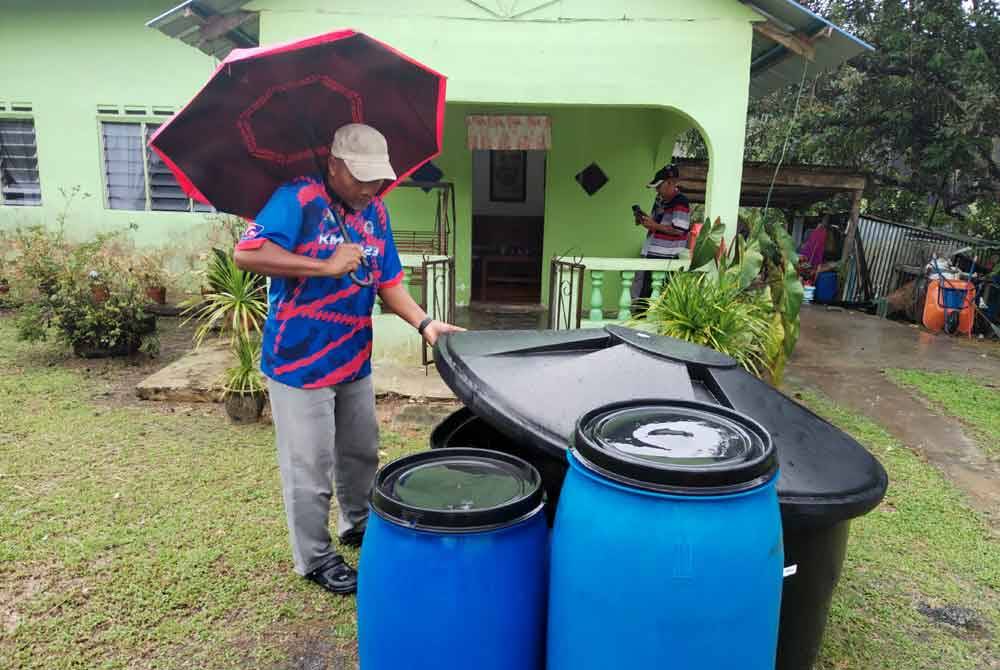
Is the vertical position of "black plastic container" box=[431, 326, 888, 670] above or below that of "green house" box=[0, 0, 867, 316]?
below

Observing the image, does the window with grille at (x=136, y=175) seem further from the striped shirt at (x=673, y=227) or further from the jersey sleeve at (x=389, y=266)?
the jersey sleeve at (x=389, y=266)

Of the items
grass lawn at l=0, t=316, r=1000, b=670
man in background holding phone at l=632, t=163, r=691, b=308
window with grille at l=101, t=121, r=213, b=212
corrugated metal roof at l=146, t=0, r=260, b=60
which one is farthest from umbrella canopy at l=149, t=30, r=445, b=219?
window with grille at l=101, t=121, r=213, b=212

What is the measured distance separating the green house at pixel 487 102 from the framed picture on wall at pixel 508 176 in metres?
0.02

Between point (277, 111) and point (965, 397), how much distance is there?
5.99m

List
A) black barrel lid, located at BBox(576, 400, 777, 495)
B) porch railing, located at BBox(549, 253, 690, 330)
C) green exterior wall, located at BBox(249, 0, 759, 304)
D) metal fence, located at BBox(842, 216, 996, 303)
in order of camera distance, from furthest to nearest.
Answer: metal fence, located at BBox(842, 216, 996, 303) → porch railing, located at BBox(549, 253, 690, 330) → green exterior wall, located at BBox(249, 0, 759, 304) → black barrel lid, located at BBox(576, 400, 777, 495)

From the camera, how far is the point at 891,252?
11.6 m

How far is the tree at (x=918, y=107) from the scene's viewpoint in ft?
32.0

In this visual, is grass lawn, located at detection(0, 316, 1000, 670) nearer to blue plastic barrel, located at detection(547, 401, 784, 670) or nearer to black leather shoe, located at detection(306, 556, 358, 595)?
black leather shoe, located at detection(306, 556, 358, 595)

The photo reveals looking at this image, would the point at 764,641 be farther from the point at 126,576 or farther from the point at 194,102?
the point at 126,576

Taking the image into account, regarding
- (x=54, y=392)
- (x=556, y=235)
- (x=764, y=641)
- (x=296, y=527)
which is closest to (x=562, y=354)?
(x=764, y=641)

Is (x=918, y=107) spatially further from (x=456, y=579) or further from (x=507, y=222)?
(x=456, y=579)

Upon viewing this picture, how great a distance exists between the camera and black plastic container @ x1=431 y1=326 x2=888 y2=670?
1741 mm

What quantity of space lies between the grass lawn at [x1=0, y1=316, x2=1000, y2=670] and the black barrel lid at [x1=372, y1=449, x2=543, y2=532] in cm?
95

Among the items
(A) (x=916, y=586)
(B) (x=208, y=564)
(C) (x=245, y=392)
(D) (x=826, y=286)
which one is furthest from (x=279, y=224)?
(D) (x=826, y=286)
